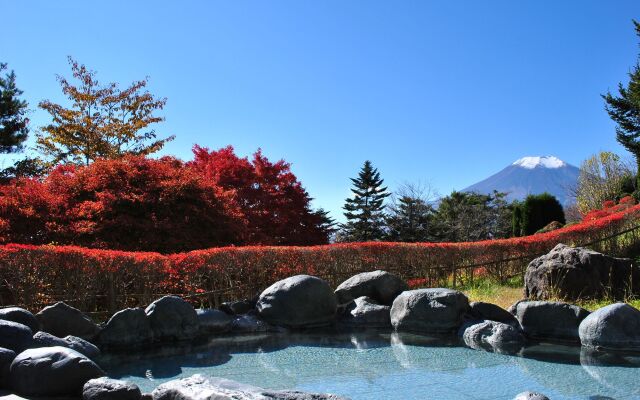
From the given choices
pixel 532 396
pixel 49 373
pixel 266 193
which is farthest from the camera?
pixel 266 193

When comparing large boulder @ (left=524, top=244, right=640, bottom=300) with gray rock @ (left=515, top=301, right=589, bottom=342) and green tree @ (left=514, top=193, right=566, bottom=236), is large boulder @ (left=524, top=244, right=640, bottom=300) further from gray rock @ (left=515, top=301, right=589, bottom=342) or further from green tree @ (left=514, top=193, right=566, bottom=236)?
green tree @ (left=514, top=193, right=566, bottom=236)

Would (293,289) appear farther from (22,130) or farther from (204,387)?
(22,130)

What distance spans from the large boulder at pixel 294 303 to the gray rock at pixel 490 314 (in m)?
2.72

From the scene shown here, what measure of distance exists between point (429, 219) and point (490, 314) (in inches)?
965

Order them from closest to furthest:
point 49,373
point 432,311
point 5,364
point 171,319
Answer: point 49,373, point 5,364, point 171,319, point 432,311

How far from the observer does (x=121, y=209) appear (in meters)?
11.5

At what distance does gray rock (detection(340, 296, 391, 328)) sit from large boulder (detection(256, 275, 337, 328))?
1.88 feet

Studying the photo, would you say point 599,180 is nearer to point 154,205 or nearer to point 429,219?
point 429,219

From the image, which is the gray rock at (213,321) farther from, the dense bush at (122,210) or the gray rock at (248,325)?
the dense bush at (122,210)

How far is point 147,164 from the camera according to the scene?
41.1 ft

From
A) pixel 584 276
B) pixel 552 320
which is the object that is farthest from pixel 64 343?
pixel 584 276

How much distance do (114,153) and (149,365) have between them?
18.2 metres

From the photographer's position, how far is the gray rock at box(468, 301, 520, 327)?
867 cm

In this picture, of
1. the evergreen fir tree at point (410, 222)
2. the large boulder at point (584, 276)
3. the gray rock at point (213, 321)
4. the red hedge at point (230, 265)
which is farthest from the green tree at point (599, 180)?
the gray rock at point (213, 321)
